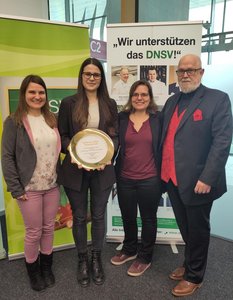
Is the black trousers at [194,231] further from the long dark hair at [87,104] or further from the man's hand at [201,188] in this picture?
the long dark hair at [87,104]

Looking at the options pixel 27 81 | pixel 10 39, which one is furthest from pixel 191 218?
pixel 10 39

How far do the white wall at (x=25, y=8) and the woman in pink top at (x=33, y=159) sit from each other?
104 inches

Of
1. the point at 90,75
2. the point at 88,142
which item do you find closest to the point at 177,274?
the point at 88,142

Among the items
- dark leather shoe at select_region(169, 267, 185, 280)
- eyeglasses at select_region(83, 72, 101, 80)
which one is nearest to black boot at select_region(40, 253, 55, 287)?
dark leather shoe at select_region(169, 267, 185, 280)

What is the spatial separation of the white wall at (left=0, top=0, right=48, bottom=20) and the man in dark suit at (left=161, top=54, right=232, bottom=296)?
3048mm

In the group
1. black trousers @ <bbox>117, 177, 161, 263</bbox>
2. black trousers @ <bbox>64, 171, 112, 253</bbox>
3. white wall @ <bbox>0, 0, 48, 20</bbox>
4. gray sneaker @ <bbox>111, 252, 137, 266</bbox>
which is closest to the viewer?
black trousers @ <bbox>64, 171, 112, 253</bbox>

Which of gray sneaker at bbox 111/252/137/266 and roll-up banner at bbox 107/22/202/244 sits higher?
roll-up banner at bbox 107/22/202/244

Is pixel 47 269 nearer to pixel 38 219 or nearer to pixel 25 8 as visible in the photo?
pixel 38 219

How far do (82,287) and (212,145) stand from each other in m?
1.38

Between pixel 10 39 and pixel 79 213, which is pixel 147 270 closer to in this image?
pixel 79 213

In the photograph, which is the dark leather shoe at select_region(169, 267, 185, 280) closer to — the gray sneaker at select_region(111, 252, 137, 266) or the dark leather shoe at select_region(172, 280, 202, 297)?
the dark leather shoe at select_region(172, 280, 202, 297)

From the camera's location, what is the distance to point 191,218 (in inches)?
73.0

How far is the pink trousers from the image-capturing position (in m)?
1.82

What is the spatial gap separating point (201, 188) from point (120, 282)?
3.29ft
